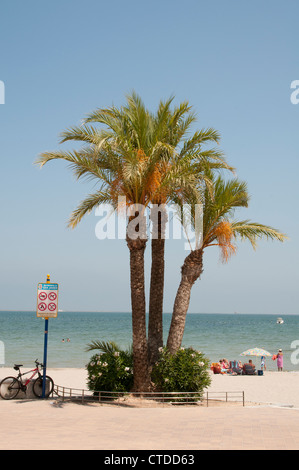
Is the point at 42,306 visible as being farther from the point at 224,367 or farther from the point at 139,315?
the point at 224,367

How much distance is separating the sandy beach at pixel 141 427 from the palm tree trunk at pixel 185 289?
3189 mm

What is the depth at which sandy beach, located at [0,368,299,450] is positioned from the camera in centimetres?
815

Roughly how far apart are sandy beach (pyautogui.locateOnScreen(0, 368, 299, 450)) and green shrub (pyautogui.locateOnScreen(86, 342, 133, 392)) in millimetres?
961

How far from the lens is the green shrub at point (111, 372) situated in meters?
13.9

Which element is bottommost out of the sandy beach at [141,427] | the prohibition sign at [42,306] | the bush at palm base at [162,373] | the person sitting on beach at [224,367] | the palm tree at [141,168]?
the person sitting on beach at [224,367]

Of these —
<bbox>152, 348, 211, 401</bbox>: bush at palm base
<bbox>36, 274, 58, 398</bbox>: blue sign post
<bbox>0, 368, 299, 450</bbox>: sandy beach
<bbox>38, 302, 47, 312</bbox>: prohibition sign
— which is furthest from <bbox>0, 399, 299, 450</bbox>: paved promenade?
<bbox>38, 302, 47, 312</bbox>: prohibition sign

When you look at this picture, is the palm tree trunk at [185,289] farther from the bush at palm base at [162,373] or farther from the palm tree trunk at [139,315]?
the palm tree trunk at [139,315]

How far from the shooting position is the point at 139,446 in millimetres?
7969

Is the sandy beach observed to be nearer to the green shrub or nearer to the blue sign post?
the green shrub

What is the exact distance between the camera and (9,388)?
13.4 m

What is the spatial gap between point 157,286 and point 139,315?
4.53 ft

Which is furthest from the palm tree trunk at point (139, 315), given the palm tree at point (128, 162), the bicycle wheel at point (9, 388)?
the bicycle wheel at point (9, 388)

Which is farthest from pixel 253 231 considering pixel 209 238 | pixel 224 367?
pixel 224 367
